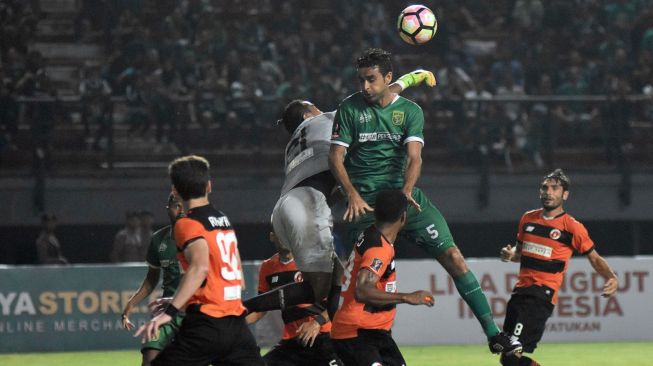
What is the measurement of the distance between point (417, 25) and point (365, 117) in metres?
1.51

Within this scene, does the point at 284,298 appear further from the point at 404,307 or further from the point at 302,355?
the point at 404,307

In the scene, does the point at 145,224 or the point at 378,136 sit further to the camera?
the point at 145,224

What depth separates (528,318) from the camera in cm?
955

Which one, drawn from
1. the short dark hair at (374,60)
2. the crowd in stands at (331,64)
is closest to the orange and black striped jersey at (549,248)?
the short dark hair at (374,60)

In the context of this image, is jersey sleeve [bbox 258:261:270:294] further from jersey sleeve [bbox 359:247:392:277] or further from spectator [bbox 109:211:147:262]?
spectator [bbox 109:211:147:262]

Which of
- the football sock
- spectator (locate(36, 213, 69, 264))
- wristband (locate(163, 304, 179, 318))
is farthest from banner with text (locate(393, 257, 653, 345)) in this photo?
wristband (locate(163, 304, 179, 318))

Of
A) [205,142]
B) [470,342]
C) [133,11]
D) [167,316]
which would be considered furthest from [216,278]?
[133,11]

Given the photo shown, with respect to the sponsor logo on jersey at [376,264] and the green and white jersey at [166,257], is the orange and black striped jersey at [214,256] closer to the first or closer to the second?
the sponsor logo on jersey at [376,264]

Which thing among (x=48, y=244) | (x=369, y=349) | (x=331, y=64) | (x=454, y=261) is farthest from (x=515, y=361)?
(x=331, y=64)

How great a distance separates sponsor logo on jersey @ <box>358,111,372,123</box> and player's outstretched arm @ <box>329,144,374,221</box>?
252 mm

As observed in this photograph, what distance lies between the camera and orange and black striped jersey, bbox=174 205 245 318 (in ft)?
22.0

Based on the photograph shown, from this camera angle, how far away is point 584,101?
1883 centimetres

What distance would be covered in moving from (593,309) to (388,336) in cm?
815

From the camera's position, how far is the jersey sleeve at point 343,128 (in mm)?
8367
